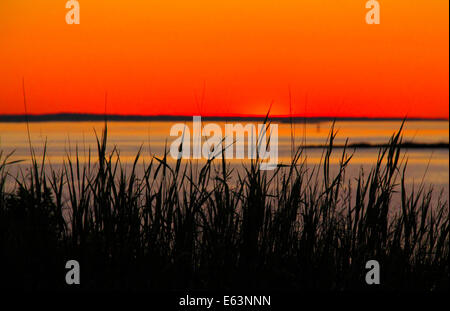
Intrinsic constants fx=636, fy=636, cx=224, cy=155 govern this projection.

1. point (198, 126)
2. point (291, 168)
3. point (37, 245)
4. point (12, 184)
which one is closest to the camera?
point (37, 245)

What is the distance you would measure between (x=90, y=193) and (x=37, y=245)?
409 mm

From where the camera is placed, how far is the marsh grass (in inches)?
138

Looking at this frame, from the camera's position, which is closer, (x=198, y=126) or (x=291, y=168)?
(x=291, y=168)

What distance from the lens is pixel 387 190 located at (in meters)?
3.76

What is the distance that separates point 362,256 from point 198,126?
1.28 metres

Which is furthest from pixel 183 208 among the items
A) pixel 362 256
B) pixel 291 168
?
pixel 362 256

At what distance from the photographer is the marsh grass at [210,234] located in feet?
11.5

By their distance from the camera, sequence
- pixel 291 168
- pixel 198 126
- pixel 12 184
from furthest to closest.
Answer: pixel 12 184 < pixel 198 126 < pixel 291 168

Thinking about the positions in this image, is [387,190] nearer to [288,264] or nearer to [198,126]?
[288,264]

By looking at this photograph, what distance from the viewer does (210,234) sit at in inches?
143
